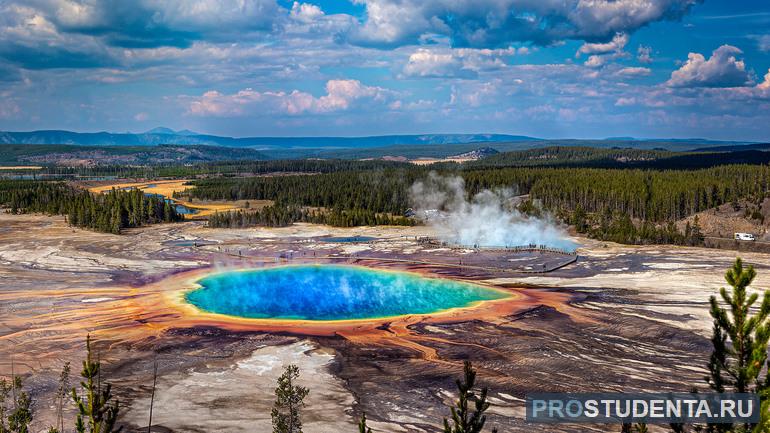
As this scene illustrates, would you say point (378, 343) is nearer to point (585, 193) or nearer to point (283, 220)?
point (283, 220)

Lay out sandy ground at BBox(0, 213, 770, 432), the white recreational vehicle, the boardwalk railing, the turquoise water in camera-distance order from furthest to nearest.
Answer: the white recreational vehicle → the boardwalk railing → the turquoise water → sandy ground at BBox(0, 213, 770, 432)

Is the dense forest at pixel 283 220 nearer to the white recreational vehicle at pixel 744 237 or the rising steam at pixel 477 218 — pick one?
the rising steam at pixel 477 218

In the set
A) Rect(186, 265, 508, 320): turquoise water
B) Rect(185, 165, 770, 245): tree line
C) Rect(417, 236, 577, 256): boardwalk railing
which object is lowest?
Rect(186, 265, 508, 320): turquoise water

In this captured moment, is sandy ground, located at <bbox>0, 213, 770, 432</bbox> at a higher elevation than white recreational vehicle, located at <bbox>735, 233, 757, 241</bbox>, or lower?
lower

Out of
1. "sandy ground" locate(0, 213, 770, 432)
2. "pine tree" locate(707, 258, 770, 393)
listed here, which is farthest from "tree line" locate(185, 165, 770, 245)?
"pine tree" locate(707, 258, 770, 393)

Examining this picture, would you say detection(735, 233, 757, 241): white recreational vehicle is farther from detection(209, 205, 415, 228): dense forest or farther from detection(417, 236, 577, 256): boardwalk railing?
detection(209, 205, 415, 228): dense forest

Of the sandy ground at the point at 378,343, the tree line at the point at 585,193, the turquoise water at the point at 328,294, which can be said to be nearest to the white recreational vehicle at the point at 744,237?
the tree line at the point at 585,193
